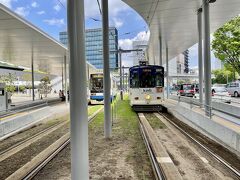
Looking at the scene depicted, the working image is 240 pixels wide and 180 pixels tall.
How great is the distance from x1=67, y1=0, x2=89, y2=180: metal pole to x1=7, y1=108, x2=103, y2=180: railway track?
2.23m

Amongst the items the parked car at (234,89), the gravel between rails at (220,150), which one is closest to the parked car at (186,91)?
the parked car at (234,89)

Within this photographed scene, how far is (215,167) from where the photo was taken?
659 cm

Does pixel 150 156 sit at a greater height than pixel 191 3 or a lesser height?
lesser

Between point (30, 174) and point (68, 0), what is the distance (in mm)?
4165

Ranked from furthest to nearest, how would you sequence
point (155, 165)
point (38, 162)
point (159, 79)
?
point (159, 79)
point (38, 162)
point (155, 165)

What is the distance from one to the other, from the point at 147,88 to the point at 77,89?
14939mm

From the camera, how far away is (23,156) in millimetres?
7953

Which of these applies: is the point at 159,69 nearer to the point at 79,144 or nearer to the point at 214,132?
the point at 214,132

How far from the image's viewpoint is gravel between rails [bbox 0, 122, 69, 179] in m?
6.68

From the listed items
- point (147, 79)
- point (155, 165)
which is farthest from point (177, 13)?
point (155, 165)

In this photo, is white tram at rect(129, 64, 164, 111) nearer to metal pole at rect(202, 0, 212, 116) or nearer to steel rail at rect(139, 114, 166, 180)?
metal pole at rect(202, 0, 212, 116)

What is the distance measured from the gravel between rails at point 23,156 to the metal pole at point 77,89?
2.88 m

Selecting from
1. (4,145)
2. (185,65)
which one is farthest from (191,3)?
(185,65)

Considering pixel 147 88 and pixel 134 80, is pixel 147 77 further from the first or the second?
pixel 134 80
